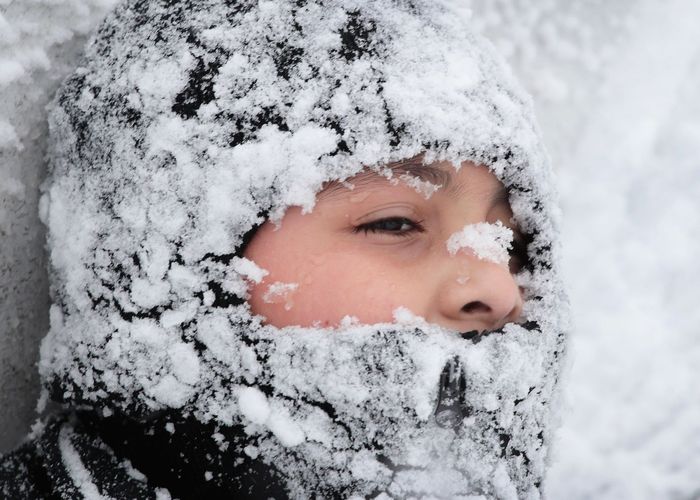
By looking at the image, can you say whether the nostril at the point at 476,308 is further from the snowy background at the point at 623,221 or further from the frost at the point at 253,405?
the snowy background at the point at 623,221

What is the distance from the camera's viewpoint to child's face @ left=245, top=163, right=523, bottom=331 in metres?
0.75

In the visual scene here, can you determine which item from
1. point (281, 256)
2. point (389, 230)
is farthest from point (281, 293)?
point (389, 230)

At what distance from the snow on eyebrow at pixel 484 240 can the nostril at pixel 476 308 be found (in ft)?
0.18

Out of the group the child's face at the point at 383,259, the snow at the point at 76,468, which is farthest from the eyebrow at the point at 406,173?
the snow at the point at 76,468

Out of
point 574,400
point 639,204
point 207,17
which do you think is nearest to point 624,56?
point 639,204

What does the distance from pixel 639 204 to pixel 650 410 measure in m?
0.51

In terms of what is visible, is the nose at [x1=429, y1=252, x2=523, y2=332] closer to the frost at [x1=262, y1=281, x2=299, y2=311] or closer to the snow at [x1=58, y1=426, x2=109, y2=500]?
the frost at [x1=262, y1=281, x2=299, y2=311]

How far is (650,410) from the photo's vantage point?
4.78ft

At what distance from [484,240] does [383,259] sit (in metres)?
0.13

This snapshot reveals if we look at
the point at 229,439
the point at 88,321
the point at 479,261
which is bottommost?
the point at 229,439

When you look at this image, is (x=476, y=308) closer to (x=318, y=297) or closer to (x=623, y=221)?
(x=318, y=297)

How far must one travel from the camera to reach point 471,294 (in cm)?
77

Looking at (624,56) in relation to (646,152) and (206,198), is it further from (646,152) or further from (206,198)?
(206,198)

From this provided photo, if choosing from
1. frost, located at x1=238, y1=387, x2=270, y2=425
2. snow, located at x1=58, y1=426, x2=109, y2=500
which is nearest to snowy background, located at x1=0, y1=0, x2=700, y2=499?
snow, located at x1=58, y1=426, x2=109, y2=500
